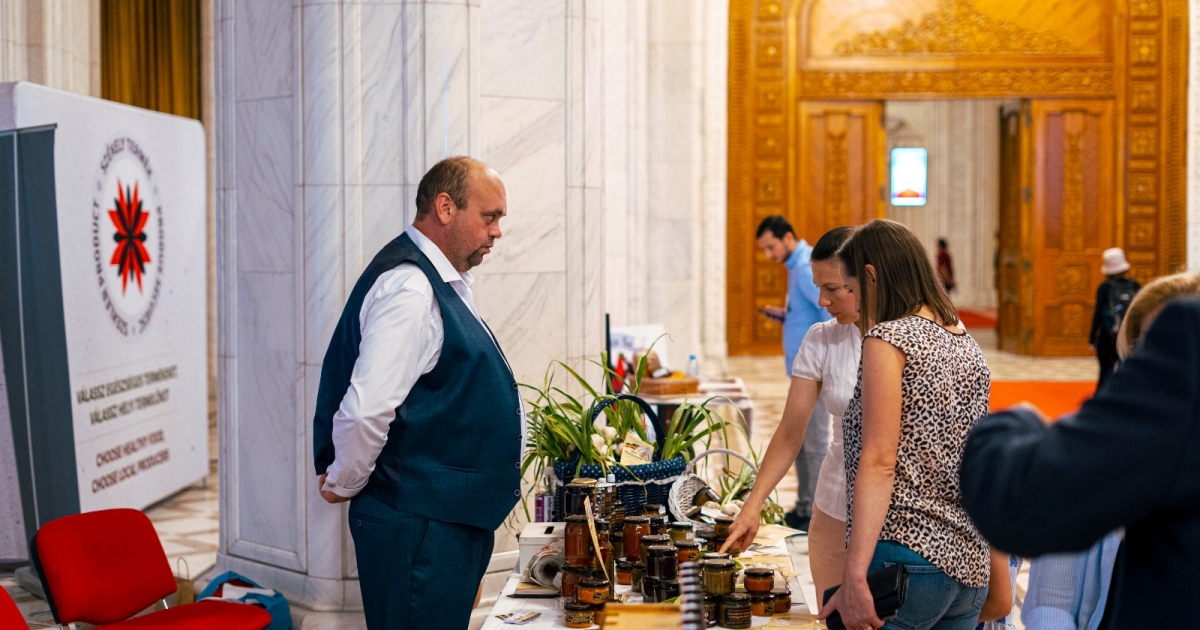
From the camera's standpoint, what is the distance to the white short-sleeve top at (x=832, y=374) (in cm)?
318

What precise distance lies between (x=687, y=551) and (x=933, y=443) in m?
0.67

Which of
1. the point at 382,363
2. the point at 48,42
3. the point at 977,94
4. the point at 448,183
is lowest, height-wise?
the point at 382,363

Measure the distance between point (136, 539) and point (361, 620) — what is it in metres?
1.05

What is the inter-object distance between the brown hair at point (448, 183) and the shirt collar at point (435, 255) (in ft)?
0.20

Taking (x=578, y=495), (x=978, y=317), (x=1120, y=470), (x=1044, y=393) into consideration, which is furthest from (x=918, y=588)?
(x=978, y=317)

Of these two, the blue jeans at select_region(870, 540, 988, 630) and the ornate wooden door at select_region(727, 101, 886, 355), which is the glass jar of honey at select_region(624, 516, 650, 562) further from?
the ornate wooden door at select_region(727, 101, 886, 355)

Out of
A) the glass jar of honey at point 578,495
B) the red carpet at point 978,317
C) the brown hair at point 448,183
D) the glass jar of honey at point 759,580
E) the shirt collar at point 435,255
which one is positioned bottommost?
the red carpet at point 978,317

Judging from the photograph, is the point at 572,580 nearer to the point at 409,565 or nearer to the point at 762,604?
the point at 762,604

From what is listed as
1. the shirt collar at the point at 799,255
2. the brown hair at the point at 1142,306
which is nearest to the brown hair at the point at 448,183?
the brown hair at the point at 1142,306

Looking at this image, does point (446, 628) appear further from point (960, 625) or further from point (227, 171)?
point (227, 171)

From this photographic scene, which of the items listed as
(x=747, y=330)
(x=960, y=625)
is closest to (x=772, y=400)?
(x=747, y=330)

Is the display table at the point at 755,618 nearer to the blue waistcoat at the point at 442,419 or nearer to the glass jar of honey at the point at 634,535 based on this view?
the glass jar of honey at the point at 634,535

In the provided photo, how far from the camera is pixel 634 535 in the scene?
9.34ft

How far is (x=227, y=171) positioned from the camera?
4.77m
